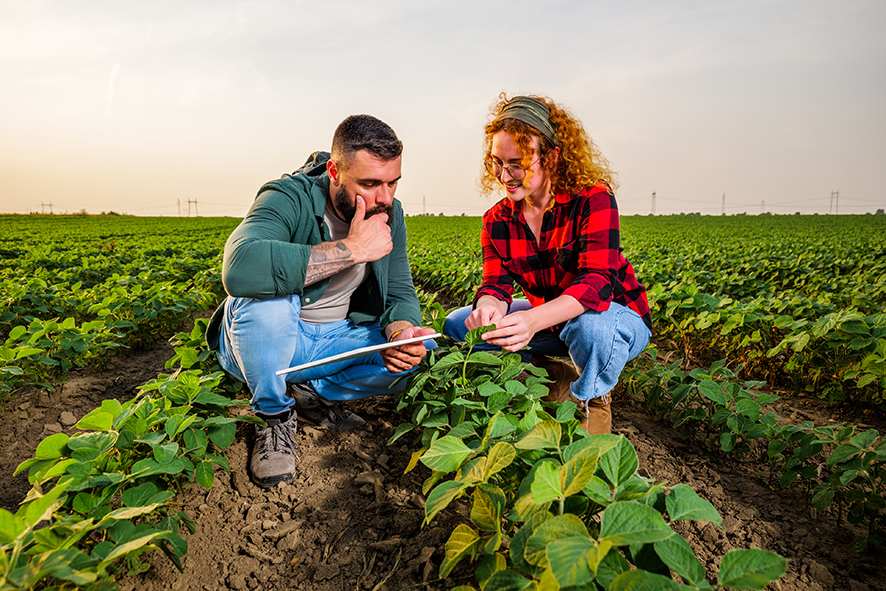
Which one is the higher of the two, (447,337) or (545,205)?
(545,205)

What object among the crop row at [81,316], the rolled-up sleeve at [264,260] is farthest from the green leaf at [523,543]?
the crop row at [81,316]

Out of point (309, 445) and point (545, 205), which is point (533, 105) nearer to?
point (545, 205)

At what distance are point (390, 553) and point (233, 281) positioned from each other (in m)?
1.12

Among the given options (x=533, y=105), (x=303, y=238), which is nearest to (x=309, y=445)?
(x=303, y=238)

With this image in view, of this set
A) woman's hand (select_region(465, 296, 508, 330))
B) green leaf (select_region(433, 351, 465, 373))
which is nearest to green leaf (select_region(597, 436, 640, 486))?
green leaf (select_region(433, 351, 465, 373))

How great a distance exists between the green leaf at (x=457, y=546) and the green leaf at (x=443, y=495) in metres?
0.08

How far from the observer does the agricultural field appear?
830mm

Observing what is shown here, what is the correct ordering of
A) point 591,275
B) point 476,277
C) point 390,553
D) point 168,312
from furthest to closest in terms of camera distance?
point 476,277 < point 168,312 < point 591,275 < point 390,553

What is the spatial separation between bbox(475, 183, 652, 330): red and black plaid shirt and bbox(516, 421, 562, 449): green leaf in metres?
0.88

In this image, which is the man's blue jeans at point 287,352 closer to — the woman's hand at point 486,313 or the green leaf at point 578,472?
the woman's hand at point 486,313

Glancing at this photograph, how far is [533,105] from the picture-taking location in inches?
78.0

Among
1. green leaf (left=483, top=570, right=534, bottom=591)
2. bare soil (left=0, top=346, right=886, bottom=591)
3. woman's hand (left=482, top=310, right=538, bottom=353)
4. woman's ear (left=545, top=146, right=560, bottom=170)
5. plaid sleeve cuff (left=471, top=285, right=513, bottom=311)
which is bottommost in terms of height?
bare soil (left=0, top=346, right=886, bottom=591)

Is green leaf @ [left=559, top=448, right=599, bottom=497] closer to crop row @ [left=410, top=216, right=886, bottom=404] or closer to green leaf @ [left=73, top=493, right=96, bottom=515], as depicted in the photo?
green leaf @ [left=73, top=493, right=96, bottom=515]

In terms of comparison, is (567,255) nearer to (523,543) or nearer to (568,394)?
(568,394)
